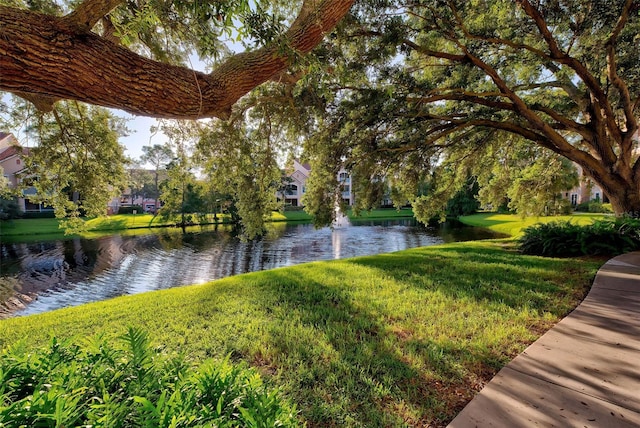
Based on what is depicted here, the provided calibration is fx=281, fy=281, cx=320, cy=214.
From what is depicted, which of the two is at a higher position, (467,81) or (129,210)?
(467,81)

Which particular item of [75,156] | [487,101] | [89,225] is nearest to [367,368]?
→ [487,101]

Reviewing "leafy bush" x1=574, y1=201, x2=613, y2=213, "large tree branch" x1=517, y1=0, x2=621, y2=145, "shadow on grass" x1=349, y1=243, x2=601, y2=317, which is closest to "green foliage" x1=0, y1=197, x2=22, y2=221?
"shadow on grass" x1=349, y1=243, x2=601, y2=317

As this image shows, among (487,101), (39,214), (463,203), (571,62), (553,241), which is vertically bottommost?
(553,241)

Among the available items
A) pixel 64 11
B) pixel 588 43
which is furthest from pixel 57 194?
pixel 588 43

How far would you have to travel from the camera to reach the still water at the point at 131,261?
883 centimetres

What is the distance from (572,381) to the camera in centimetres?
225

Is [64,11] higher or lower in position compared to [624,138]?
higher

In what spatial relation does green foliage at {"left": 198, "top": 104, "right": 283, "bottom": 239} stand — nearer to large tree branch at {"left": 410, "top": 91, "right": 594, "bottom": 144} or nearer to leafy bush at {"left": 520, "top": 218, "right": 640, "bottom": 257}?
large tree branch at {"left": 410, "top": 91, "right": 594, "bottom": 144}

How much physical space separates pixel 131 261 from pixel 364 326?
13.6 meters

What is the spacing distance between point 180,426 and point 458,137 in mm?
9704

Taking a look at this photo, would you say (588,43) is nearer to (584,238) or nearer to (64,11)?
(584,238)

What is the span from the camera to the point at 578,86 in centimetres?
906

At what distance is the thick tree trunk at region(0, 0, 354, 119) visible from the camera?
68.6 inches

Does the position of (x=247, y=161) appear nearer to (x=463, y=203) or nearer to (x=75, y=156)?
(x=75, y=156)
